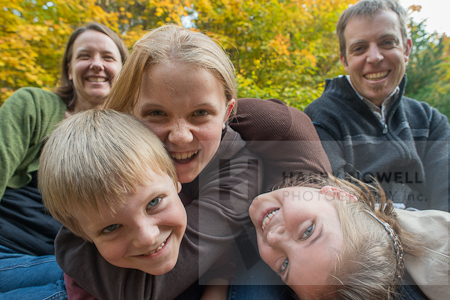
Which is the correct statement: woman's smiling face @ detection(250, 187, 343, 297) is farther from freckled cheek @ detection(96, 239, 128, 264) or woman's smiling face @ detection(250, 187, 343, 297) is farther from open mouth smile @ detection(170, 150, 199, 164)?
freckled cheek @ detection(96, 239, 128, 264)

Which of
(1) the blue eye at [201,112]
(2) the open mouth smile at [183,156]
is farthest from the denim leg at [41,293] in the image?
(1) the blue eye at [201,112]

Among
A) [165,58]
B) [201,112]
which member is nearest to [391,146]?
[201,112]

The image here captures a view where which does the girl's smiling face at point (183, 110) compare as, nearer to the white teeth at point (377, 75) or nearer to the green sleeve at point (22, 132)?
the green sleeve at point (22, 132)

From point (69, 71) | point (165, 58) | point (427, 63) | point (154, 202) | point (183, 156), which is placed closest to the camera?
point (154, 202)

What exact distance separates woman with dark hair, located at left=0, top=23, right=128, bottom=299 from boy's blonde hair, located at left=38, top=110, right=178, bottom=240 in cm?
64

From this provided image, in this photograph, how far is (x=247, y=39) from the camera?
466 centimetres

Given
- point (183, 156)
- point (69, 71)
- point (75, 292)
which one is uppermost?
point (69, 71)

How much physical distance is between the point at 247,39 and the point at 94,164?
418cm

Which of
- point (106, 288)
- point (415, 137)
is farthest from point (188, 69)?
point (415, 137)

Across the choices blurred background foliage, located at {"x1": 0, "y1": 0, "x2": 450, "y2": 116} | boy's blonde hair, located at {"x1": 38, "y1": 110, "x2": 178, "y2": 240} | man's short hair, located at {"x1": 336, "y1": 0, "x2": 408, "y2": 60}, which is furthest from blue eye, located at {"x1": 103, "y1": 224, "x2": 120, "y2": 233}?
blurred background foliage, located at {"x1": 0, "y1": 0, "x2": 450, "y2": 116}

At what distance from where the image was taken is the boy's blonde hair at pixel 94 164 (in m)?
1.02

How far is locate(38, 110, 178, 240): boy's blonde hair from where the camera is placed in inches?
40.2

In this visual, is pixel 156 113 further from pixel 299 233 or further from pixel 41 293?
pixel 41 293

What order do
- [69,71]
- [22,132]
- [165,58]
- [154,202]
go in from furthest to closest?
[69,71]
[22,132]
[165,58]
[154,202]
